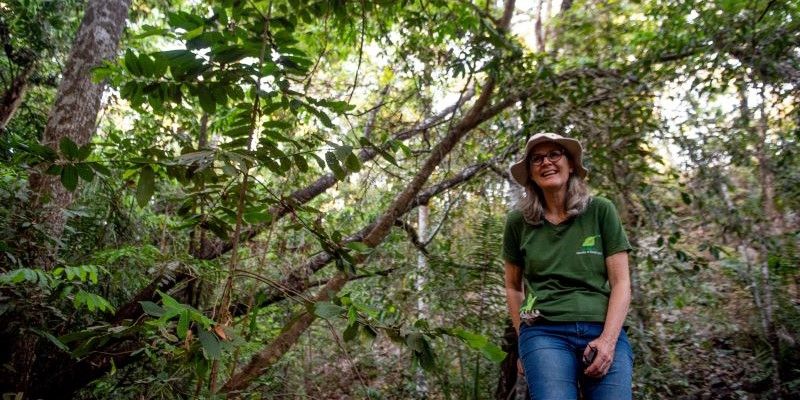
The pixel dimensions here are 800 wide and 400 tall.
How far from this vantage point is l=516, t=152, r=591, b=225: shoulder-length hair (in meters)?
2.26

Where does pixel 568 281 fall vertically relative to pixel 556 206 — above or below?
below

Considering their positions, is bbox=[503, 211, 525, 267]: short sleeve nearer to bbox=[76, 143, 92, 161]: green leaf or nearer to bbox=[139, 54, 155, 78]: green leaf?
bbox=[139, 54, 155, 78]: green leaf

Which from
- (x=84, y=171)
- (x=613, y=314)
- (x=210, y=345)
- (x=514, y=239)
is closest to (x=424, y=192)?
(x=514, y=239)

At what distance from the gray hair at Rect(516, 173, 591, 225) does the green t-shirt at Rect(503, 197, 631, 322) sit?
0.13ft

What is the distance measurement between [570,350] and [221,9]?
185 cm

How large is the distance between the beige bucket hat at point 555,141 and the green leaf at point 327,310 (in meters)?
1.37

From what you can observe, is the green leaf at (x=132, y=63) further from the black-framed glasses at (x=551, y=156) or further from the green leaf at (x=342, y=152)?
the black-framed glasses at (x=551, y=156)

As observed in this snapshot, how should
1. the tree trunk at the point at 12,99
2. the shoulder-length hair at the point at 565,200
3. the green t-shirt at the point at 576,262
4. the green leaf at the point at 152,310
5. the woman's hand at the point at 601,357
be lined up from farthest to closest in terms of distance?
1. the tree trunk at the point at 12,99
2. the shoulder-length hair at the point at 565,200
3. the green t-shirt at the point at 576,262
4. the woman's hand at the point at 601,357
5. the green leaf at the point at 152,310

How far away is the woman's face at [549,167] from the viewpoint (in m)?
2.33

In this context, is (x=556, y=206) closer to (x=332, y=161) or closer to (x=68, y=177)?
(x=332, y=161)

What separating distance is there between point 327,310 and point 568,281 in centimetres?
120

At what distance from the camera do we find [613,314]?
205 cm

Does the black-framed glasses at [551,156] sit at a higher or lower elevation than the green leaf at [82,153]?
higher

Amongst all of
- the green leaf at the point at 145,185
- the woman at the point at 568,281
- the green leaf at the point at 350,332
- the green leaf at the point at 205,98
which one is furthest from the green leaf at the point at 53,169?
the woman at the point at 568,281
